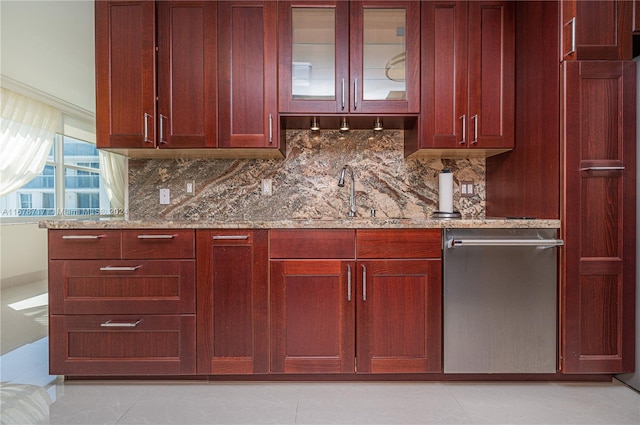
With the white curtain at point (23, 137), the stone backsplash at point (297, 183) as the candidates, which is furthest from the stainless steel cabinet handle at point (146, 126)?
the white curtain at point (23, 137)

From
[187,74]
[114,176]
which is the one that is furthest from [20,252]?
[187,74]

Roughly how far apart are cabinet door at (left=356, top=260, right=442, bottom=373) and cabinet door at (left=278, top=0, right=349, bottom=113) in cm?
100

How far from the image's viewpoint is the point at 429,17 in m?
1.79

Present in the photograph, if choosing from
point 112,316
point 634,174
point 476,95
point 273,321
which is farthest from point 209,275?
point 634,174

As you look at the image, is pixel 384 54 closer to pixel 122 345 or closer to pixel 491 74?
pixel 491 74

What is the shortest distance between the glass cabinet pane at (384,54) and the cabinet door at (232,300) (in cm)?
109

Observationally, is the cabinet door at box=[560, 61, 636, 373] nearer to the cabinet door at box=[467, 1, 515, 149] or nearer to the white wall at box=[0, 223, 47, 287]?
the cabinet door at box=[467, 1, 515, 149]

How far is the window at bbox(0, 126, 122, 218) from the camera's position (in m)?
2.87

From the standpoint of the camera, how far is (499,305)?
155 centimetres

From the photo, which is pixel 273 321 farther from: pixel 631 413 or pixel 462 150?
pixel 631 413

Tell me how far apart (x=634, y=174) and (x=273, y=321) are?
6.39ft

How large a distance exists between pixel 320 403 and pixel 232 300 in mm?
658

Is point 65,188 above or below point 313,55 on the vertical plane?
below

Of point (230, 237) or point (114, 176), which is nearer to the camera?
point (230, 237)
